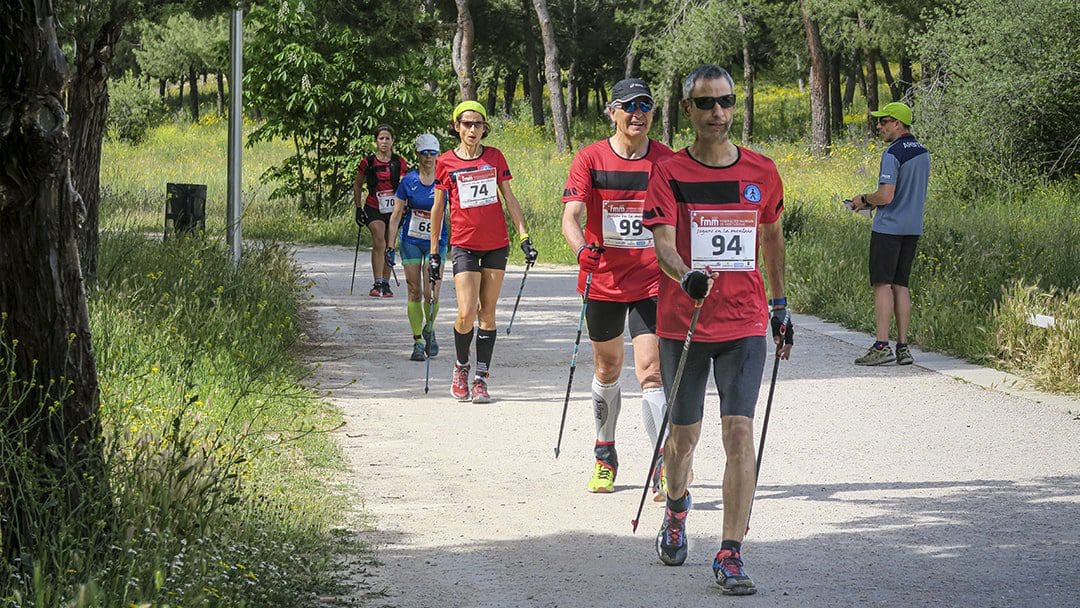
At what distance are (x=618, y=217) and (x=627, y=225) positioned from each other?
0.06 metres

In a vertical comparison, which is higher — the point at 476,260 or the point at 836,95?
the point at 836,95

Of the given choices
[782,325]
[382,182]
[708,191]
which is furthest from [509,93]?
[708,191]

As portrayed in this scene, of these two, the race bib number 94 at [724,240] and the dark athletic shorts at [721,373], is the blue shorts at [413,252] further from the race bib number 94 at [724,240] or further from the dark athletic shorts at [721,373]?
the race bib number 94 at [724,240]

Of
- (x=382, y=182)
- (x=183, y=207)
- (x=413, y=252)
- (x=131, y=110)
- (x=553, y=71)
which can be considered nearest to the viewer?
(x=413, y=252)

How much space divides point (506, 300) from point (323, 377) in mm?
5703

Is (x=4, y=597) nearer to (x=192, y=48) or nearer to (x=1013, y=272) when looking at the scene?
(x=1013, y=272)

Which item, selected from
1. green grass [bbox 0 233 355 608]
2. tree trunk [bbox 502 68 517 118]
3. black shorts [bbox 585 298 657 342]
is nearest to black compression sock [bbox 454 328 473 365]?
green grass [bbox 0 233 355 608]

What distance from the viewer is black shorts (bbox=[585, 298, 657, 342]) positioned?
25.5 feet

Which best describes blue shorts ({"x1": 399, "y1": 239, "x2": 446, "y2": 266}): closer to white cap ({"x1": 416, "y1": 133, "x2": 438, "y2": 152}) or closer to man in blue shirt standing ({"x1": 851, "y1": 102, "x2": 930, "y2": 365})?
white cap ({"x1": 416, "y1": 133, "x2": 438, "y2": 152})

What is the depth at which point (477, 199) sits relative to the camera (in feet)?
34.6

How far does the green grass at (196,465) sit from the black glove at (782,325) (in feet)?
6.59

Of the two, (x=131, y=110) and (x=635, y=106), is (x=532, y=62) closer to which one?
(x=131, y=110)

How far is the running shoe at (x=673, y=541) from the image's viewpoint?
633 cm

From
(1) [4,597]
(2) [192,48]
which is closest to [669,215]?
(1) [4,597]
